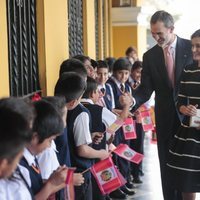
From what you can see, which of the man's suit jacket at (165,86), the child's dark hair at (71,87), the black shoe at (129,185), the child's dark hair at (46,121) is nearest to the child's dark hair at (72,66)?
the child's dark hair at (71,87)

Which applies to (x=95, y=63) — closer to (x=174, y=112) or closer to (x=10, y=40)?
(x=174, y=112)

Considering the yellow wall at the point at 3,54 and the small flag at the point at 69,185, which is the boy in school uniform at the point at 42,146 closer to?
the small flag at the point at 69,185

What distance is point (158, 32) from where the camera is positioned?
139 inches

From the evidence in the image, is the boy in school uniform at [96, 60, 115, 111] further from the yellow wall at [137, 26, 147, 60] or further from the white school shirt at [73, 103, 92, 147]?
the yellow wall at [137, 26, 147, 60]

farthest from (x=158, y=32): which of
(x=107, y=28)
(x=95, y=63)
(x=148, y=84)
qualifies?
(x=107, y=28)

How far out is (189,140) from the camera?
10.5ft

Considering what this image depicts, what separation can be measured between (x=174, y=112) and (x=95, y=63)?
1030mm

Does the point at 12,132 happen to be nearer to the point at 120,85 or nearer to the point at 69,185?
the point at 69,185

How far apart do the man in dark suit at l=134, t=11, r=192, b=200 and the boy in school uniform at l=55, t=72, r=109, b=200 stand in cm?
85

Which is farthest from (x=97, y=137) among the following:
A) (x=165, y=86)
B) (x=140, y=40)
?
(x=140, y=40)

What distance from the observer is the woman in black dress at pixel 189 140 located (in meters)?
3.18

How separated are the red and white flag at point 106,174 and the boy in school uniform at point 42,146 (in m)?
0.80

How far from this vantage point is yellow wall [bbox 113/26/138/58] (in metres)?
10.8

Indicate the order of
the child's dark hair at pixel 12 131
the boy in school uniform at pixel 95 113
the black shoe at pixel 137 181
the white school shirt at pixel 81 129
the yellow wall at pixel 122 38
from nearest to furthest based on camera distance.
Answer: the child's dark hair at pixel 12 131
the white school shirt at pixel 81 129
the boy in school uniform at pixel 95 113
the black shoe at pixel 137 181
the yellow wall at pixel 122 38
